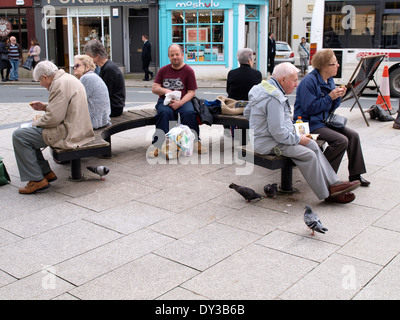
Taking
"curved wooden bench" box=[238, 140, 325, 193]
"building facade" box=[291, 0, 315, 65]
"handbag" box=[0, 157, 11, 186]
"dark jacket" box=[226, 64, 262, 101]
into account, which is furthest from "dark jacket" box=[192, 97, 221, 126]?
A: "building facade" box=[291, 0, 315, 65]

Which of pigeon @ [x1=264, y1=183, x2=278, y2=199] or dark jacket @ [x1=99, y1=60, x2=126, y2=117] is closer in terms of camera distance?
pigeon @ [x1=264, y1=183, x2=278, y2=199]

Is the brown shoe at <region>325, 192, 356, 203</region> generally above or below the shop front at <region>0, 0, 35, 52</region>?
below

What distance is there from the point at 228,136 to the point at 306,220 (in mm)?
4550

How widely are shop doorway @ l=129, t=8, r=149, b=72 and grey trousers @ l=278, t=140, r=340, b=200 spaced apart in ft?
61.8

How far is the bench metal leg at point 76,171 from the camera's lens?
20.0ft

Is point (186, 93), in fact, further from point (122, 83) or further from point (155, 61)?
point (155, 61)

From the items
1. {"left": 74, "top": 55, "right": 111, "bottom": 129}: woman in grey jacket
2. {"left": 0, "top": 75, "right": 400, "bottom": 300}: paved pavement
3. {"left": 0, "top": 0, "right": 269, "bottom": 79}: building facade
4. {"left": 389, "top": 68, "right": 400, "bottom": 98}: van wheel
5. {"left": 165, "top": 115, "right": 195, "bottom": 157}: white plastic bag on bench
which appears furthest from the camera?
{"left": 0, "top": 0, "right": 269, "bottom": 79}: building facade

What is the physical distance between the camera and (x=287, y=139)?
524 centimetres

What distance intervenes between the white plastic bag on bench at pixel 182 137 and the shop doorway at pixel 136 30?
1686 centimetres

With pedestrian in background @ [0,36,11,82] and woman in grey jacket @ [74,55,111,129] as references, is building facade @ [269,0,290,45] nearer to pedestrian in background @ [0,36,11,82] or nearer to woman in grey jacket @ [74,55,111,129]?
pedestrian in background @ [0,36,11,82]

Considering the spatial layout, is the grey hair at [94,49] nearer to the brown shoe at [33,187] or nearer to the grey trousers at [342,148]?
the brown shoe at [33,187]

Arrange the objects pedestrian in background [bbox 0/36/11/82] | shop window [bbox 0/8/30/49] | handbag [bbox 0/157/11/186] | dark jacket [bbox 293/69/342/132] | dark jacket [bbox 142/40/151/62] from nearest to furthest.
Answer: dark jacket [bbox 293/69/342/132] < handbag [bbox 0/157/11/186] < dark jacket [bbox 142/40/151/62] < pedestrian in background [bbox 0/36/11/82] < shop window [bbox 0/8/30/49]

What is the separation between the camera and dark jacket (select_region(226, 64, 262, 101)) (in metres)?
7.73

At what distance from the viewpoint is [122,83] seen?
7.43 m
